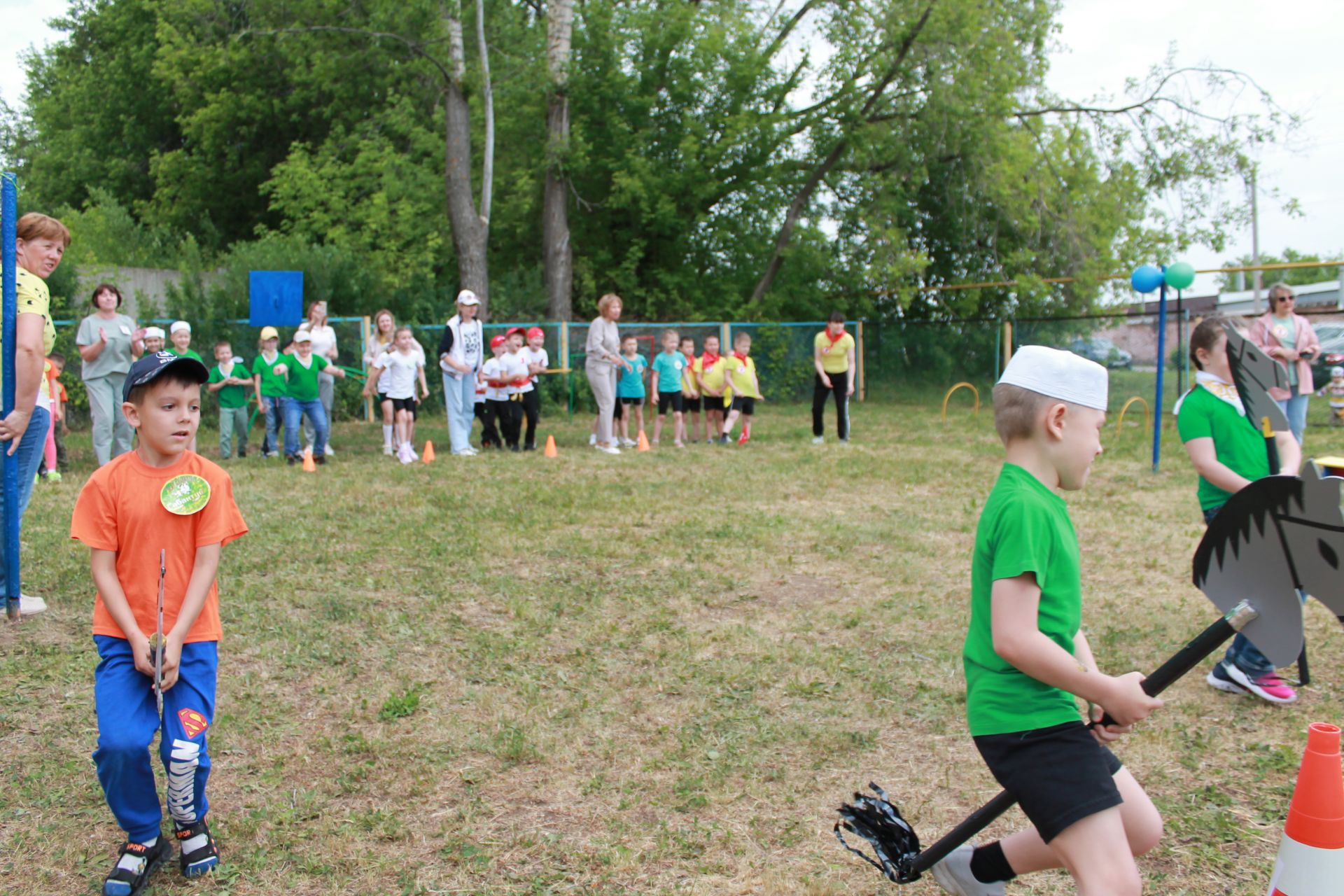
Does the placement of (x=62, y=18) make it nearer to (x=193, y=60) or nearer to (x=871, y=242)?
(x=193, y=60)

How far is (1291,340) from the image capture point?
9711 mm

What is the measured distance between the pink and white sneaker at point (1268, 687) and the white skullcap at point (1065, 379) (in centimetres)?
314

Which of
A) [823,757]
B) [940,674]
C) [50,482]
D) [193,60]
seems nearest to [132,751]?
[823,757]

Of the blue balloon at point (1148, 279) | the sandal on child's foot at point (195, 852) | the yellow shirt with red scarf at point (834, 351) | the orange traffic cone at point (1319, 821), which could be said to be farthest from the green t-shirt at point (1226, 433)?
the yellow shirt with red scarf at point (834, 351)

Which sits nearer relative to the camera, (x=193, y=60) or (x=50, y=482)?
(x=50, y=482)

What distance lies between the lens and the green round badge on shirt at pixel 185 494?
10.3 ft

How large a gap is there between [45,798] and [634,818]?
7.20 feet

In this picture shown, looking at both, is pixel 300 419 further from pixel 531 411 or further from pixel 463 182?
pixel 463 182

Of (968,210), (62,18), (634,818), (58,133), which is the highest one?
(62,18)

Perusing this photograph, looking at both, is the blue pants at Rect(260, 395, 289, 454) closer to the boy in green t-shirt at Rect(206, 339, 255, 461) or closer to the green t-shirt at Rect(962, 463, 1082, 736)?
the boy in green t-shirt at Rect(206, 339, 255, 461)

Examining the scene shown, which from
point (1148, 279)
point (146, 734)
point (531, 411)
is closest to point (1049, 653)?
point (146, 734)

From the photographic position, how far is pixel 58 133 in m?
34.2

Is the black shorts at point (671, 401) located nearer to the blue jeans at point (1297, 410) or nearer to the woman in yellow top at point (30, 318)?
the blue jeans at point (1297, 410)

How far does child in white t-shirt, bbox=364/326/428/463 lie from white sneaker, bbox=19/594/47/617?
21.2 ft
